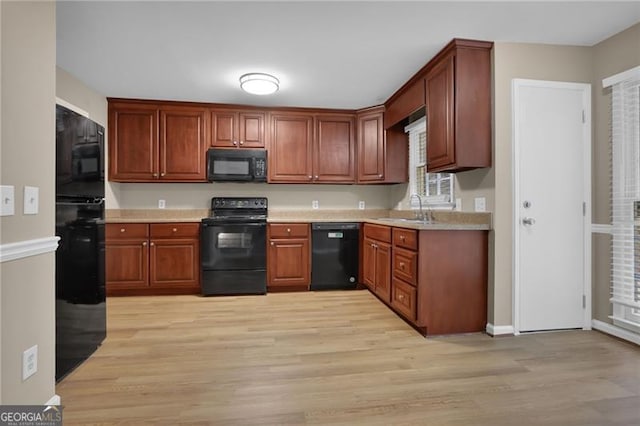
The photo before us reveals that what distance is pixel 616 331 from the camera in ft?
8.23

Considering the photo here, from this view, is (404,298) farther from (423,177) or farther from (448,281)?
(423,177)

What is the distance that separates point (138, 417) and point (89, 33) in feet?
8.45

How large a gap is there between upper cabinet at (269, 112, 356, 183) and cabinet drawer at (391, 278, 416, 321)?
181 cm

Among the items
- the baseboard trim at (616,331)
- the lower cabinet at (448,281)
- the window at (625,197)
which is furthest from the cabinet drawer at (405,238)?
the baseboard trim at (616,331)

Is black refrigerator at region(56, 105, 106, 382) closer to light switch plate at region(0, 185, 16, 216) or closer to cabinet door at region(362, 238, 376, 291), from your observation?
light switch plate at region(0, 185, 16, 216)

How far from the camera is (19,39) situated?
4.46 feet

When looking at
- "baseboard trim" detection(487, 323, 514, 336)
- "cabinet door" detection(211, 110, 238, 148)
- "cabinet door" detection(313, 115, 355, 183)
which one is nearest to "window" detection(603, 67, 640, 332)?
"baseboard trim" detection(487, 323, 514, 336)

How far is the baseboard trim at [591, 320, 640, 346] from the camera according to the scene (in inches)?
93.6

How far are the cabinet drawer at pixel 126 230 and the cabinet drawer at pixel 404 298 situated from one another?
2804mm

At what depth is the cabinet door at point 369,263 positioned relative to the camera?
369cm

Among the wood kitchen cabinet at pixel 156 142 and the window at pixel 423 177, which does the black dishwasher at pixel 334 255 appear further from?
the wood kitchen cabinet at pixel 156 142

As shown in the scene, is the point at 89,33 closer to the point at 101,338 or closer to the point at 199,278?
the point at 101,338

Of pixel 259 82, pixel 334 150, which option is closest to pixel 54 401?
pixel 259 82

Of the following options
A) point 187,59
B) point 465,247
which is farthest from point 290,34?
point 465,247
